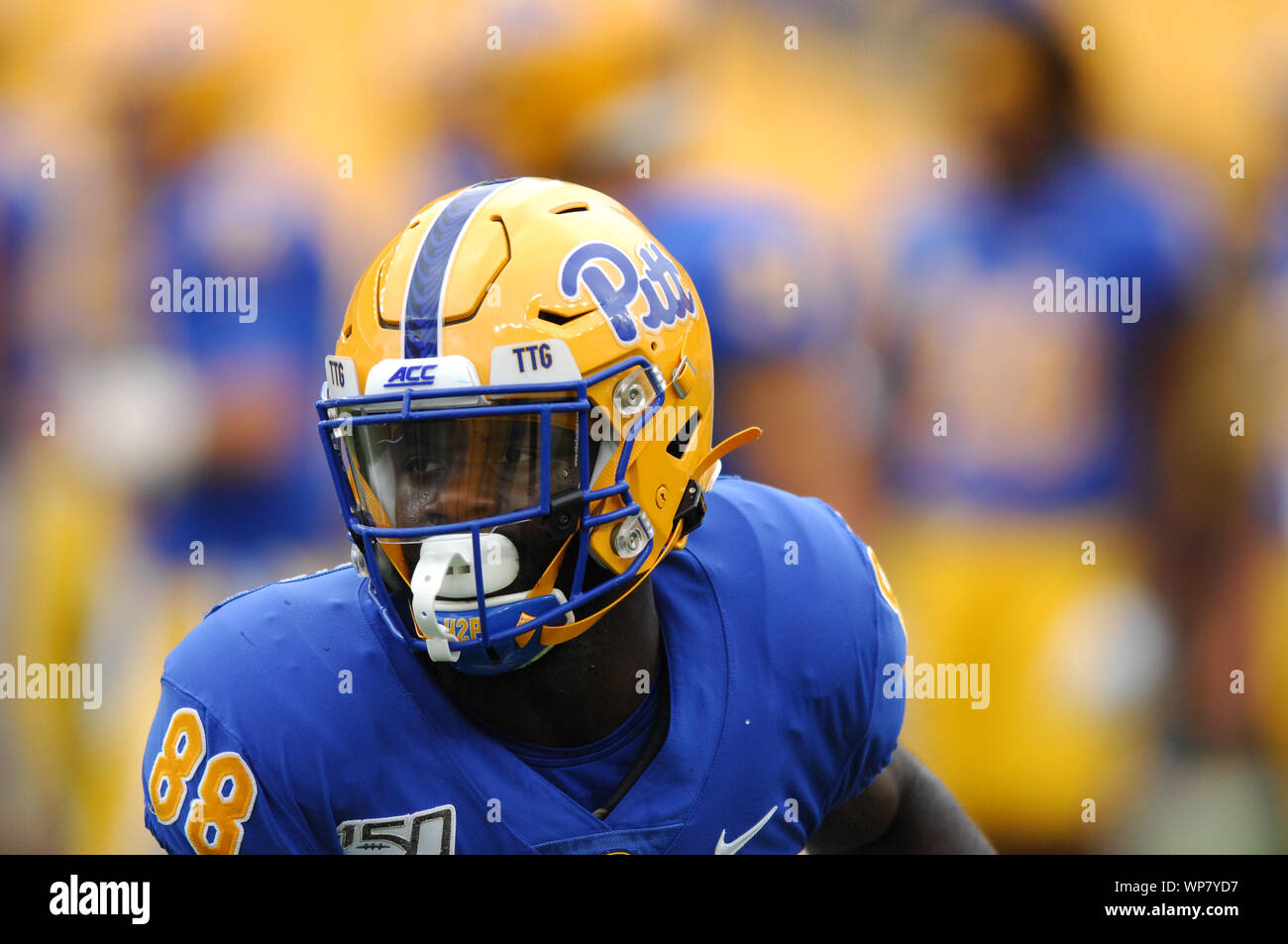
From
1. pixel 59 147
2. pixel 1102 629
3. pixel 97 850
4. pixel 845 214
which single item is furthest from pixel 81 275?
pixel 1102 629

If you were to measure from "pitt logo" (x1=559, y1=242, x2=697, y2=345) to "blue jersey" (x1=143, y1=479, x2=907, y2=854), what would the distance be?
1.21 ft

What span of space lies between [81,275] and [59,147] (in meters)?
0.29

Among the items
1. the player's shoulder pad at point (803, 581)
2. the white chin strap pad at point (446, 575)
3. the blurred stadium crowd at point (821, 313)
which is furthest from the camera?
the blurred stadium crowd at point (821, 313)

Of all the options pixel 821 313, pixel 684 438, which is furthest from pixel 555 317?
pixel 821 313

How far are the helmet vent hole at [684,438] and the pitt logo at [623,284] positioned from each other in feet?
0.41

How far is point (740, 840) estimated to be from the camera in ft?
5.18

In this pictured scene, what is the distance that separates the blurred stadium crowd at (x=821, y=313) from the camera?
8.89ft

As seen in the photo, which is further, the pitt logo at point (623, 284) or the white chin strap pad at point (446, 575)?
the pitt logo at point (623, 284)

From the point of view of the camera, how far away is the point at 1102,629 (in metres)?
2.74

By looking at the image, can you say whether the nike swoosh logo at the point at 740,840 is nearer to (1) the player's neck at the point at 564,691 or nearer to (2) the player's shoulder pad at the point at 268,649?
(1) the player's neck at the point at 564,691

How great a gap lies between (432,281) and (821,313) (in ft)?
4.86

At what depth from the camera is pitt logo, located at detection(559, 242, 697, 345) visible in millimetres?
1454

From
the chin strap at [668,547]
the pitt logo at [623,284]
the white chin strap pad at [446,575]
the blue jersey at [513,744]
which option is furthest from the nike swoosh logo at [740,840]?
the pitt logo at [623,284]

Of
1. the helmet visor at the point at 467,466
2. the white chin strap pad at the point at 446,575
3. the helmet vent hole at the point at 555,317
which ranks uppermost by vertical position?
the helmet vent hole at the point at 555,317
